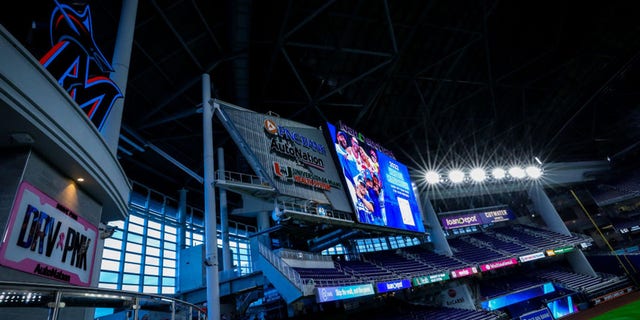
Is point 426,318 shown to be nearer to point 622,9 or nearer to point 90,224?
point 90,224

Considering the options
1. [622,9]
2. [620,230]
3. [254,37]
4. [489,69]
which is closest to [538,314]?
[489,69]

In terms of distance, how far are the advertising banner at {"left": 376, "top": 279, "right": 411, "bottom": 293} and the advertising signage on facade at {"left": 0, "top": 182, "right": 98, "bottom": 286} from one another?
50.7 ft

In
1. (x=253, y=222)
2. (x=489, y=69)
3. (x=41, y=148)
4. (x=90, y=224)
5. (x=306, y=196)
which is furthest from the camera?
(x=253, y=222)

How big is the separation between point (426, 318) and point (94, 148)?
21.6 m

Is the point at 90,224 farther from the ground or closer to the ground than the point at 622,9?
closer to the ground

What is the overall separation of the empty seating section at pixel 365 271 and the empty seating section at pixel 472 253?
10390mm

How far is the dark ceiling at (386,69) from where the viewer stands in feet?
62.0

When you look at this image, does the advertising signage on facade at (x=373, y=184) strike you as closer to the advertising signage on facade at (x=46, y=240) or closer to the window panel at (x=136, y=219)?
the advertising signage on facade at (x=46, y=240)

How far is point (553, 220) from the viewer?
36.0m

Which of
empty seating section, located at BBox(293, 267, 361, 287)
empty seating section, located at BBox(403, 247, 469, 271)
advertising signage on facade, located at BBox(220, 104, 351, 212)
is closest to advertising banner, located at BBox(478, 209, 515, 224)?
empty seating section, located at BBox(403, 247, 469, 271)

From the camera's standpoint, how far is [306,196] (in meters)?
17.4

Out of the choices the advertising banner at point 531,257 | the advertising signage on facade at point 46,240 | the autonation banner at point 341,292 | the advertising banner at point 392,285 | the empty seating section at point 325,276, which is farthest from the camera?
the advertising banner at point 531,257

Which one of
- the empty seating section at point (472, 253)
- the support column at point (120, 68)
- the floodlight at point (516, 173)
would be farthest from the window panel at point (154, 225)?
the floodlight at point (516, 173)

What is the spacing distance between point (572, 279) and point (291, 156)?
30.5m
